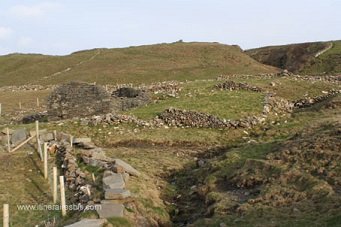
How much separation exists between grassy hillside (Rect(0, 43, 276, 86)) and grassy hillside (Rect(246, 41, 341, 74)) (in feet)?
16.7

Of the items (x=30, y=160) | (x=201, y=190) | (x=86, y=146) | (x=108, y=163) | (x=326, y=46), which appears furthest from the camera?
(x=326, y=46)

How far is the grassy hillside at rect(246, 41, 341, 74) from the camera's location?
7506cm

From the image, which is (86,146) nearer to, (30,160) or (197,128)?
(30,160)

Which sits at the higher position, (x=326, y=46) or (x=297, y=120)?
(x=326, y=46)

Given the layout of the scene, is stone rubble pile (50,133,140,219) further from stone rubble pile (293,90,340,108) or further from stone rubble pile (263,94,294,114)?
stone rubble pile (293,90,340,108)

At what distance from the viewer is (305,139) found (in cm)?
2241

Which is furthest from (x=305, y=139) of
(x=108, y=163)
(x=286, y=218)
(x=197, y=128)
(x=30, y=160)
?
(x=30, y=160)

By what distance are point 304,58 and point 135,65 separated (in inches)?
1139

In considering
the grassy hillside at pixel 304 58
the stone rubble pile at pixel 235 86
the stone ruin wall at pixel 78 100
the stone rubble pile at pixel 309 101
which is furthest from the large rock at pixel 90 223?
the grassy hillside at pixel 304 58

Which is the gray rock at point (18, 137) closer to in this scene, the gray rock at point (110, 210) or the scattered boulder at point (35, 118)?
the scattered boulder at point (35, 118)

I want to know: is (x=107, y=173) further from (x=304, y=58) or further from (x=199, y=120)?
(x=304, y=58)

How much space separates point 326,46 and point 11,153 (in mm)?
73220

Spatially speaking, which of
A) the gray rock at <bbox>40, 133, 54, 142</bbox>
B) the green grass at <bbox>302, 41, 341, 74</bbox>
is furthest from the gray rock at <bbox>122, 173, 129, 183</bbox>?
the green grass at <bbox>302, 41, 341, 74</bbox>

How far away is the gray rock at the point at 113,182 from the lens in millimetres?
17672
